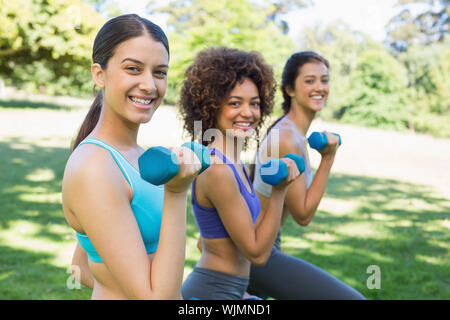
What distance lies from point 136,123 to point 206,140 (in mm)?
907

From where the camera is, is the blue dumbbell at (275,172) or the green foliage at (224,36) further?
the green foliage at (224,36)

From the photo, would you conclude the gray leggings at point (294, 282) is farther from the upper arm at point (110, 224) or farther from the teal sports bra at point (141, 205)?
the upper arm at point (110, 224)

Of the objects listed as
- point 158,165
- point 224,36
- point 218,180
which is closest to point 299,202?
point 218,180

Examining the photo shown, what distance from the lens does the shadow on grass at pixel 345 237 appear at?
4.83 metres

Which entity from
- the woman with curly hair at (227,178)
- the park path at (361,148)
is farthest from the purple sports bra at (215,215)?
the park path at (361,148)

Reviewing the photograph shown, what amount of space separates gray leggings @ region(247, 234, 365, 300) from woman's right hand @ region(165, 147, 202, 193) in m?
1.53

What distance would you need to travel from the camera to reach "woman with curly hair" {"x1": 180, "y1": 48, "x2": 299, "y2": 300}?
7.27 feet

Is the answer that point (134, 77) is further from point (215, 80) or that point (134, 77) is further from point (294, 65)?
point (294, 65)

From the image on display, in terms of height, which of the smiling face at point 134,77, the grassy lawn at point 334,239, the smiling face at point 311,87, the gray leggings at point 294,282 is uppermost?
the smiling face at point 311,87

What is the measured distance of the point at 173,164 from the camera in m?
1.32

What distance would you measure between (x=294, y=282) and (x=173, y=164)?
166 centimetres

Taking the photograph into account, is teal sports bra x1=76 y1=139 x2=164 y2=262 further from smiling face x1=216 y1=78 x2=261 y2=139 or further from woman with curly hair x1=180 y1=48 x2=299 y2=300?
smiling face x1=216 y1=78 x2=261 y2=139

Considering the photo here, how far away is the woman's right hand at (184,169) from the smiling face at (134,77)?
31 centimetres
